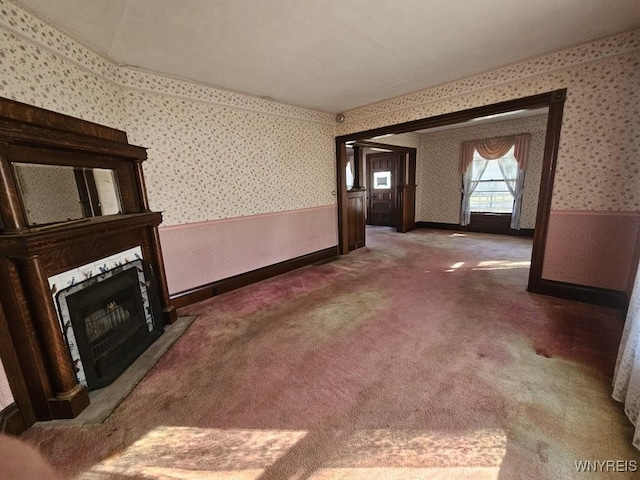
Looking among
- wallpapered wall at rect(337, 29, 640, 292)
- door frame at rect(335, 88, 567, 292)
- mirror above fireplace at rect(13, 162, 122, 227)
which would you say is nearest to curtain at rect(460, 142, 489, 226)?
door frame at rect(335, 88, 567, 292)

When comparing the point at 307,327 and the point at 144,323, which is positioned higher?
the point at 144,323

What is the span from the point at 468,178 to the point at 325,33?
5.72 m

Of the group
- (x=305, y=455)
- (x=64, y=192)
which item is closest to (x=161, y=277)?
(x=64, y=192)

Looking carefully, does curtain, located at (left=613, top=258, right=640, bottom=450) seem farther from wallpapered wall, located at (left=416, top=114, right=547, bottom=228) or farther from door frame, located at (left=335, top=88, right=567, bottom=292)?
wallpapered wall, located at (left=416, top=114, right=547, bottom=228)

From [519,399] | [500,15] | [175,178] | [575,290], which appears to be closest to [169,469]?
[519,399]

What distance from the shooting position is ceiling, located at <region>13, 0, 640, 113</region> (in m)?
1.81

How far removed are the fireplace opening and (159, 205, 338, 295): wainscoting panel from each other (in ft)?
1.99

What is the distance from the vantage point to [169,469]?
1.31 meters

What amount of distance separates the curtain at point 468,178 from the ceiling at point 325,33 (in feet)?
12.6

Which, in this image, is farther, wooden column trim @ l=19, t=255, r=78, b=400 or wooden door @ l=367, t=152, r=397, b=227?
wooden door @ l=367, t=152, r=397, b=227

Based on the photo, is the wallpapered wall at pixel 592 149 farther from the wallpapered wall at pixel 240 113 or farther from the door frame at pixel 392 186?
the door frame at pixel 392 186

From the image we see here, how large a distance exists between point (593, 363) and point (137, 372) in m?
3.27

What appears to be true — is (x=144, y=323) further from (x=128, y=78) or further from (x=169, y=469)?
(x=128, y=78)

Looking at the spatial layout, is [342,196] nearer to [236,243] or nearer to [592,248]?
[236,243]
